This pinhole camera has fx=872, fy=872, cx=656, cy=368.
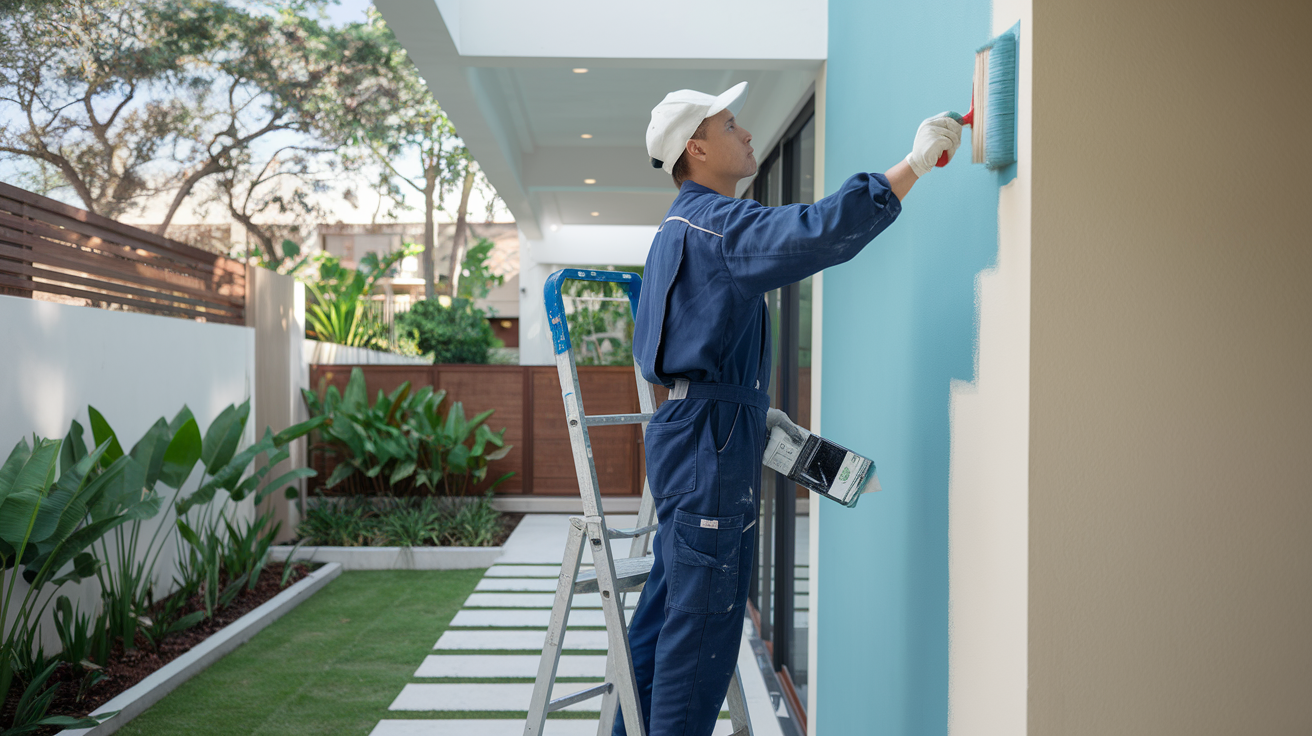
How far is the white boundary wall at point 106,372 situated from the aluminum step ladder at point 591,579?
87.1 inches

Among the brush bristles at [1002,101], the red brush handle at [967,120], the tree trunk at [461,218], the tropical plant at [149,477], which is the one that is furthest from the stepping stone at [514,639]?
the tree trunk at [461,218]

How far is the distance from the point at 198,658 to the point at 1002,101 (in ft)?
11.5

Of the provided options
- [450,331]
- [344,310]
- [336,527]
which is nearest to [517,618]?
[336,527]

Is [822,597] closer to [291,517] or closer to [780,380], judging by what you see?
[780,380]

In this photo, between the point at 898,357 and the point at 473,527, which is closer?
the point at 898,357

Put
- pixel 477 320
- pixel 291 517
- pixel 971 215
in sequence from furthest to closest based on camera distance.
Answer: pixel 477 320
pixel 291 517
pixel 971 215

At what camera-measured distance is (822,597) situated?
8.17ft

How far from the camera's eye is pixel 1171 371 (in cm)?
107

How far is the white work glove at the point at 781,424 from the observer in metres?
1.71

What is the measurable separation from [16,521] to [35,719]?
1.90ft

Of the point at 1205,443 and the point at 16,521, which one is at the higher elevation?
the point at 1205,443

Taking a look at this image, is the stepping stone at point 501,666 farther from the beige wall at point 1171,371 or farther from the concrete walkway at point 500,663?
the beige wall at point 1171,371

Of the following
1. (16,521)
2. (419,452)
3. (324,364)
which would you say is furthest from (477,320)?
(16,521)

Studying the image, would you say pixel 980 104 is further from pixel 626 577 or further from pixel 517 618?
pixel 517 618
